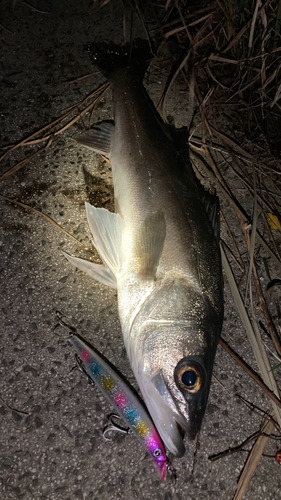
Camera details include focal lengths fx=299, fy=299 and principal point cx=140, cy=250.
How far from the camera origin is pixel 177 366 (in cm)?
179

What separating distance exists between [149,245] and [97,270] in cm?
48

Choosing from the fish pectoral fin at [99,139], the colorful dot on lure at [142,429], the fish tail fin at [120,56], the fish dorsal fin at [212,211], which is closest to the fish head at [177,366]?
the colorful dot on lure at [142,429]

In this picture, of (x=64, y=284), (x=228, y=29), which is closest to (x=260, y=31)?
(x=228, y=29)

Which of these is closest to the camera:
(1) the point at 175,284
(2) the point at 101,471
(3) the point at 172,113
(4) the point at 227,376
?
(1) the point at 175,284

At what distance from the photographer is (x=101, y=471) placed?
83.3 inches

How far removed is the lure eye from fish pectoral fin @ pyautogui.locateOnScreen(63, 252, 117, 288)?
815 millimetres

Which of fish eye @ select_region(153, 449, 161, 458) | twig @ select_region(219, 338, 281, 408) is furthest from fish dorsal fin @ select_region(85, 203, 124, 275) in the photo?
fish eye @ select_region(153, 449, 161, 458)

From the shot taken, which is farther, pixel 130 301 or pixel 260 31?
pixel 260 31

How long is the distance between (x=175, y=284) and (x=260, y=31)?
94.4 inches

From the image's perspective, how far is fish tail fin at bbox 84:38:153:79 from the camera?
106 inches

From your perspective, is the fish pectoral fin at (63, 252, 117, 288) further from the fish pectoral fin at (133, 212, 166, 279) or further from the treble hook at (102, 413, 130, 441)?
the treble hook at (102, 413, 130, 441)

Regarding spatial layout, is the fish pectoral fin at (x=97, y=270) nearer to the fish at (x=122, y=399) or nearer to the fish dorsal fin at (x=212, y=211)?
the fish at (x=122, y=399)

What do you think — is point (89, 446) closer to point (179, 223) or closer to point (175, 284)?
point (175, 284)

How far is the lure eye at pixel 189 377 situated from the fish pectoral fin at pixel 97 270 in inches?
32.1
